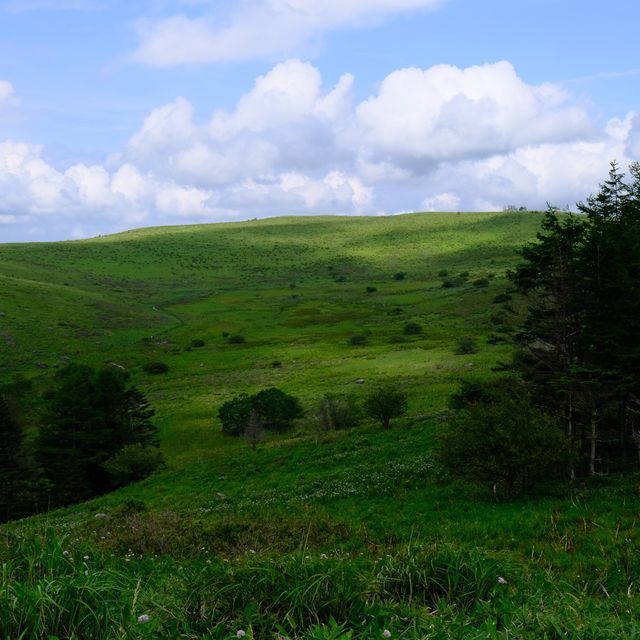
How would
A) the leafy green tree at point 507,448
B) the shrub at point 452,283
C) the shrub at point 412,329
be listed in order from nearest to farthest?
the leafy green tree at point 507,448
the shrub at point 412,329
the shrub at point 452,283

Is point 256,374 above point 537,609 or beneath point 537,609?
beneath

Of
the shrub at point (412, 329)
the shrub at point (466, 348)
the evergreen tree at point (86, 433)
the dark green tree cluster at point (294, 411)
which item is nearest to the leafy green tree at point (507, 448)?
the dark green tree cluster at point (294, 411)

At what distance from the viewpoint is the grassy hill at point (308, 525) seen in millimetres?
6211

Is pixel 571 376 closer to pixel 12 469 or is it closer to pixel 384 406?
pixel 384 406

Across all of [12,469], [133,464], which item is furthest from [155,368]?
[133,464]

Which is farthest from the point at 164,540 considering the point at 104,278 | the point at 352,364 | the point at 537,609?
the point at 104,278

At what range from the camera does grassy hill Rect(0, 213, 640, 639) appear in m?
6.21

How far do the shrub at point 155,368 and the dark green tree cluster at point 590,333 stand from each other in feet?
198

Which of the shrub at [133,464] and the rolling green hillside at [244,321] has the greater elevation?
the rolling green hillside at [244,321]

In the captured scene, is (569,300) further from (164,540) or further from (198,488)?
(198,488)

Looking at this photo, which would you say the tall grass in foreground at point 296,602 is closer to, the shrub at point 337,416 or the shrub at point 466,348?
the shrub at point 337,416

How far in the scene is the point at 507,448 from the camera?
20625 millimetres

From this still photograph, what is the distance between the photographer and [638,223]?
83.9ft

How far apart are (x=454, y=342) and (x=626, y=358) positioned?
185ft
